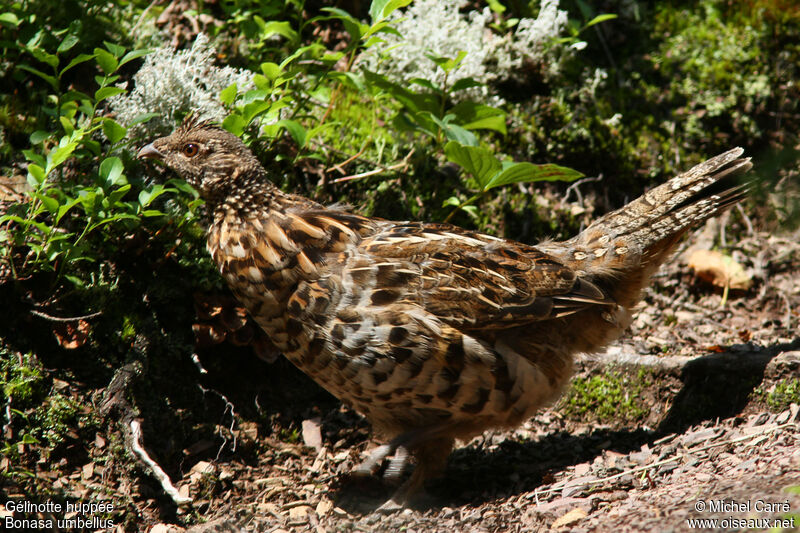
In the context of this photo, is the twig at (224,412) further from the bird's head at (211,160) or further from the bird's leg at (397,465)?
the bird's head at (211,160)

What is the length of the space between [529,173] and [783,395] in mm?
2098

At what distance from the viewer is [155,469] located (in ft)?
13.1

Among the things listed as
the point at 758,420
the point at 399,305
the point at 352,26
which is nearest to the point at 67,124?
the point at 352,26

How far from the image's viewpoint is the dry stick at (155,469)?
3895mm

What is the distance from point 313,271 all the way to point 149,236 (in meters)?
1.30

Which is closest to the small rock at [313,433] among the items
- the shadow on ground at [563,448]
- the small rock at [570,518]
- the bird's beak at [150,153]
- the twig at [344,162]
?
the shadow on ground at [563,448]

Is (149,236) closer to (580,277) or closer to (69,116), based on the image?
(69,116)

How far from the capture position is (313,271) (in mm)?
4039

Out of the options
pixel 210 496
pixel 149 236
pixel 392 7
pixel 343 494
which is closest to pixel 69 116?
pixel 149 236

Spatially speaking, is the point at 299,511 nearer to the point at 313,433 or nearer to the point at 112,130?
the point at 313,433

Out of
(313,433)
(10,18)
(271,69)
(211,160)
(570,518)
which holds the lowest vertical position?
(313,433)

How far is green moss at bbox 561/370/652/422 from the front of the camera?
5086mm

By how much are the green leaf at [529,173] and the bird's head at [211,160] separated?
1.64 metres

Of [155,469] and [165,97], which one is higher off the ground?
[165,97]
